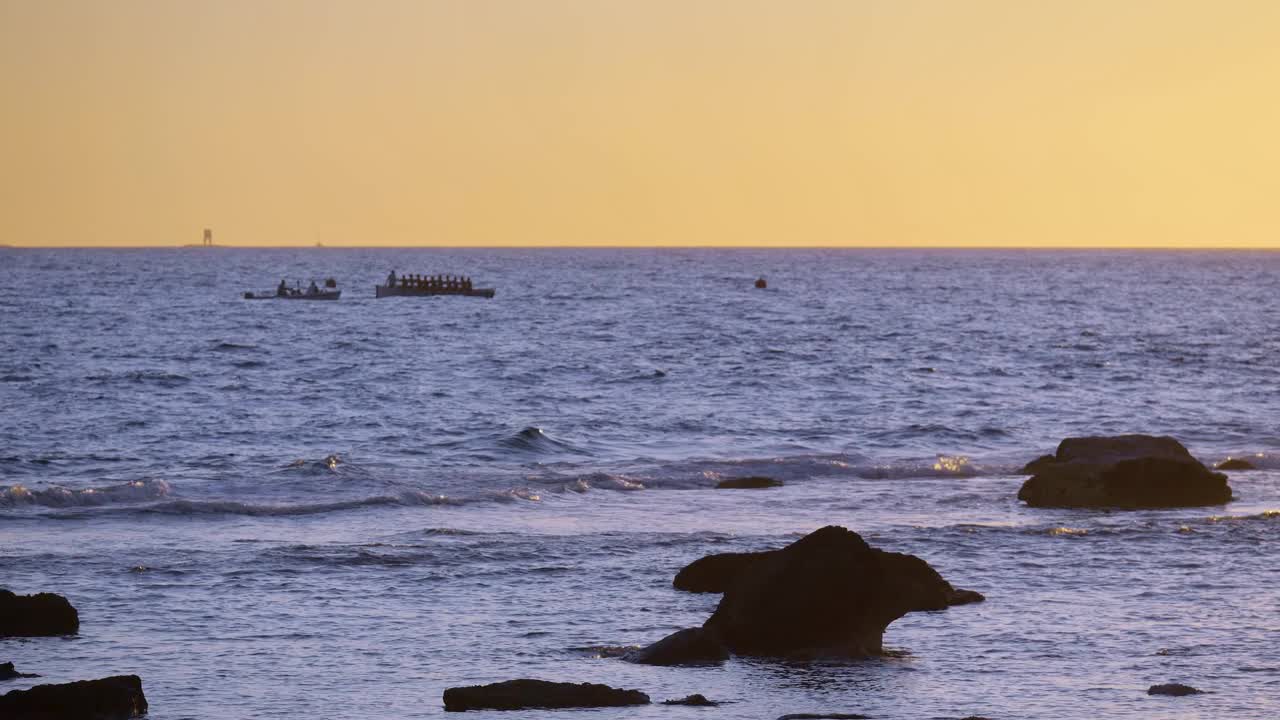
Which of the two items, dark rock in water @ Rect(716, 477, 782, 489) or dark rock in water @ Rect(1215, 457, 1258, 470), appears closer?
dark rock in water @ Rect(716, 477, 782, 489)

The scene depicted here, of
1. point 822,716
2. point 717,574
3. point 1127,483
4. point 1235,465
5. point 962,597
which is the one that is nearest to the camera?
point 822,716

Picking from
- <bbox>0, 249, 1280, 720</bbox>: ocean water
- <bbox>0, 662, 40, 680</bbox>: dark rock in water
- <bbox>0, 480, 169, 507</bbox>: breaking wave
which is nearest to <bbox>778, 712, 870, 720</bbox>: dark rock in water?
<bbox>0, 249, 1280, 720</bbox>: ocean water

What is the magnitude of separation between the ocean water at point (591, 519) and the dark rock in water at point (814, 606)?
566 mm

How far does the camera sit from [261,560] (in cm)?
2752

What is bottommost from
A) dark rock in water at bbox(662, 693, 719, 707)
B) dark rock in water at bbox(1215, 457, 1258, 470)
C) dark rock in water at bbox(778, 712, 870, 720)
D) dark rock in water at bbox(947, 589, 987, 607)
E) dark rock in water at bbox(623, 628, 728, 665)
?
dark rock in water at bbox(662, 693, 719, 707)

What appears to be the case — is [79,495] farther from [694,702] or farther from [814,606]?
[694,702]

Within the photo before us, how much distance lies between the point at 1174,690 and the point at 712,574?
759cm

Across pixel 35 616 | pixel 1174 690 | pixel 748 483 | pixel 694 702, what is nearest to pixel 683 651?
pixel 694 702

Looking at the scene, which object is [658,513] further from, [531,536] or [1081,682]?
[1081,682]

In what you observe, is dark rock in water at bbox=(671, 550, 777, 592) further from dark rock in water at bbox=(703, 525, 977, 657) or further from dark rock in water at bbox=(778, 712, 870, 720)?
dark rock in water at bbox=(778, 712, 870, 720)

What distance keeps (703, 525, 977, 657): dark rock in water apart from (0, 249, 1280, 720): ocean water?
1.86 feet

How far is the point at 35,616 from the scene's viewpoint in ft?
69.5

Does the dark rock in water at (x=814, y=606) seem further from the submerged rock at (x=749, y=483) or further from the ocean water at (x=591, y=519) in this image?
the submerged rock at (x=749, y=483)

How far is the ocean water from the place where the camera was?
64.6 ft
